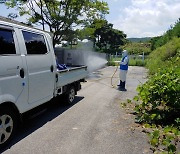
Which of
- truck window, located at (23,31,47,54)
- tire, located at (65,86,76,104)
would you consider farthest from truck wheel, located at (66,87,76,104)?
truck window, located at (23,31,47,54)

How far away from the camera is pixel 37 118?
657cm

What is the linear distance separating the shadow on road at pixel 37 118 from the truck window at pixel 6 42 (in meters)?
1.54

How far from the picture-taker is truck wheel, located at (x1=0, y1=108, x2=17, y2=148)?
447cm

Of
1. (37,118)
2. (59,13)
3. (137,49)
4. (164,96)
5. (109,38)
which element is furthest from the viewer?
(109,38)

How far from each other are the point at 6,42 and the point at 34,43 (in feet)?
3.73

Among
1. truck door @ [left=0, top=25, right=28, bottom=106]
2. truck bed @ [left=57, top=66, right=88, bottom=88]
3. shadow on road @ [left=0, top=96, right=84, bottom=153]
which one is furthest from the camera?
truck bed @ [left=57, top=66, right=88, bottom=88]

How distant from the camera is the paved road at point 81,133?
15.3 ft

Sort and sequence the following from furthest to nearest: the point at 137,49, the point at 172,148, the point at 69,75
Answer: the point at 137,49 → the point at 69,75 → the point at 172,148

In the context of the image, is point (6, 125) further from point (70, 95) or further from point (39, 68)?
point (70, 95)

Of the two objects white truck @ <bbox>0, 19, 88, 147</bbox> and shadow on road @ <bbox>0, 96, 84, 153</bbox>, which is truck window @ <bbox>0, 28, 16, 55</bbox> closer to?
white truck @ <bbox>0, 19, 88, 147</bbox>

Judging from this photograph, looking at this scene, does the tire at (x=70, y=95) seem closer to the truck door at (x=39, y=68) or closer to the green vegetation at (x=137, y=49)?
the truck door at (x=39, y=68)

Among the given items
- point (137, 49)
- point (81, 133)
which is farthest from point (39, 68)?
point (137, 49)

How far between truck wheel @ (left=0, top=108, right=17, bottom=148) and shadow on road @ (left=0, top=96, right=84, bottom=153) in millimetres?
146

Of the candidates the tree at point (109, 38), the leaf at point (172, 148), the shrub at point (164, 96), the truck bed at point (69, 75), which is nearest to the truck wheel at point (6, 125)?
the truck bed at point (69, 75)
